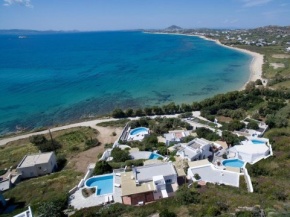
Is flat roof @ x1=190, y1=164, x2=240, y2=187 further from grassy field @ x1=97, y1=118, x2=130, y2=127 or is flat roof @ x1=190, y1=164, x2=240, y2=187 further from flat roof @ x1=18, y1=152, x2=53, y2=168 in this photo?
grassy field @ x1=97, y1=118, x2=130, y2=127

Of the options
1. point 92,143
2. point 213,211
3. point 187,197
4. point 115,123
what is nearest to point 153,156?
point 187,197

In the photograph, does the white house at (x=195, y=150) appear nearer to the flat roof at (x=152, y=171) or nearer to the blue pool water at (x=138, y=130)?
the flat roof at (x=152, y=171)

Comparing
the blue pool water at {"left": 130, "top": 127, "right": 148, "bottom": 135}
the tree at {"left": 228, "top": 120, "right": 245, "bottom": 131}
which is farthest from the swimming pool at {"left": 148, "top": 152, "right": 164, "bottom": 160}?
the tree at {"left": 228, "top": 120, "right": 245, "bottom": 131}

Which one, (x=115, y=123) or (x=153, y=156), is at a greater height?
(x=153, y=156)

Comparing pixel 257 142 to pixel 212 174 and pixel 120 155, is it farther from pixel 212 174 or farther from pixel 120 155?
pixel 120 155

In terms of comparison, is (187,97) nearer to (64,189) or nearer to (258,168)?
(258,168)
